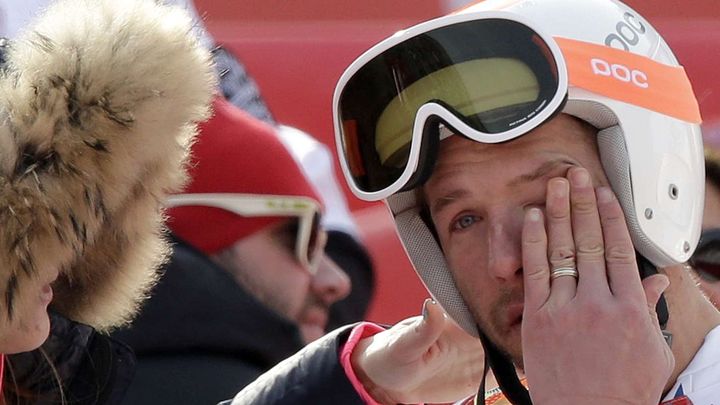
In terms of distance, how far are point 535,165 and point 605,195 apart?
0.11 m

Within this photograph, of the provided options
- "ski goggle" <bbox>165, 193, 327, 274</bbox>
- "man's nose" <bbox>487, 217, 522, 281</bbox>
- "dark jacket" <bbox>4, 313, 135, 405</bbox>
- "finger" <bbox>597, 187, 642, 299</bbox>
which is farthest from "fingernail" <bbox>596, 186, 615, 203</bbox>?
"ski goggle" <bbox>165, 193, 327, 274</bbox>

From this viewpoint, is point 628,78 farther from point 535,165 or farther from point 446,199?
point 446,199

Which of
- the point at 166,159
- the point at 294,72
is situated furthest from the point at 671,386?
the point at 294,72

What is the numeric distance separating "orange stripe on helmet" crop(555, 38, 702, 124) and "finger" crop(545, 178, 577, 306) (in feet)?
0.53

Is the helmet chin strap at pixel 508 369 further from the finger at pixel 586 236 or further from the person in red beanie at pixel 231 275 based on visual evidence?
the person in red beanie at pixel 231 275

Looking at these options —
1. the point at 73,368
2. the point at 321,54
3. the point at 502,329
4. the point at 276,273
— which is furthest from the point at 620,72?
the point at 321,54

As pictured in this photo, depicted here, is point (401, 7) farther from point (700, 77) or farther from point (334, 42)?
point (700, 77)

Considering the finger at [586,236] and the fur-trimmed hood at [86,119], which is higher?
the fur-trimmed hood at [86,119]

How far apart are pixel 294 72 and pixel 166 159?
245 centimetres

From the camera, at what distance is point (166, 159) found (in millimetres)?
1747

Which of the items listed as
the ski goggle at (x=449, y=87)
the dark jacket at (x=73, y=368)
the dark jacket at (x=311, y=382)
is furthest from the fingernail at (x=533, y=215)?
the dark jacket at (x=73, y=368)

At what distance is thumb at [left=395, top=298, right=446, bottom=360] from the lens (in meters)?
2.10

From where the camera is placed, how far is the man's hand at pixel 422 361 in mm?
2104

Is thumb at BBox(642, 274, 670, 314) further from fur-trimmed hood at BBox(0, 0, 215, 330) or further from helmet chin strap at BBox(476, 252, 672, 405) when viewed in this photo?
fur-trimmed hood at BBox(0, 0, 215, 330)
